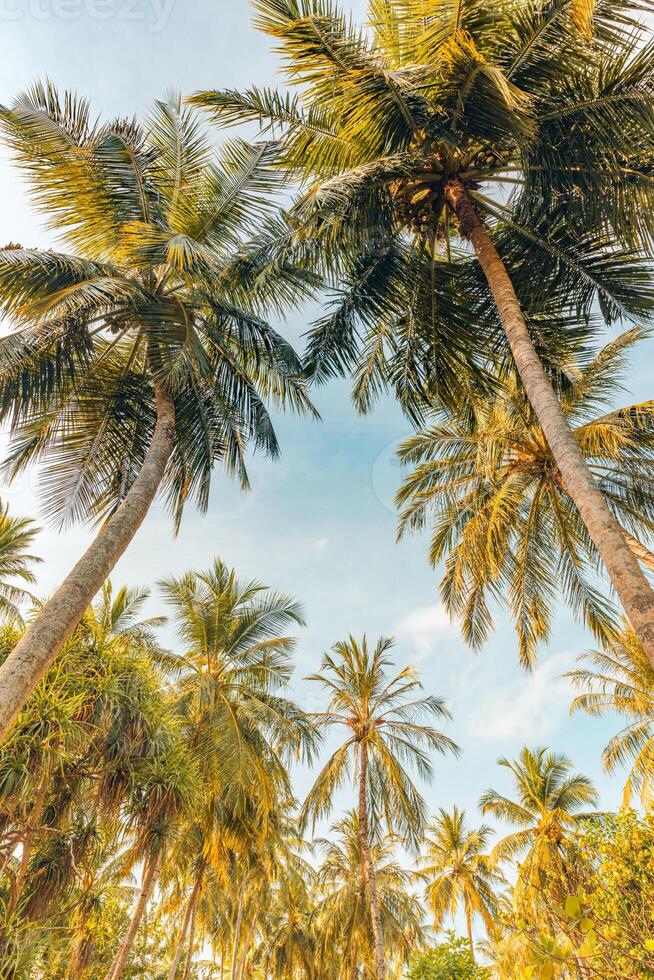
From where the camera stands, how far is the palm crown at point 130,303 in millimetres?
6199

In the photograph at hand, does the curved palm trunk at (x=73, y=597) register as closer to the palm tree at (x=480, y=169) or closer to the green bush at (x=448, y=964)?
the palm tree at (x=480, y=169)

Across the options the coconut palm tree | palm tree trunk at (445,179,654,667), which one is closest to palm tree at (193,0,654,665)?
palm tree trunk at (445,179,654,667)

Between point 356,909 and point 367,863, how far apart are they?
18.1 feet

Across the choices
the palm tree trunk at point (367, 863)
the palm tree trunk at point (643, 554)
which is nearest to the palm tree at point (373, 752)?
the palm tree trunk at point (367, 863)

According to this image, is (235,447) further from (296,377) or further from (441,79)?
(441,79)

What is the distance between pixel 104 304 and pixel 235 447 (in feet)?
10.7

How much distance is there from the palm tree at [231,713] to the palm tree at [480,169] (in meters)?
9.02

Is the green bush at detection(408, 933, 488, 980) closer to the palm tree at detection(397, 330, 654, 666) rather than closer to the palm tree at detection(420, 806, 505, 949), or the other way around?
the palm tree at detection(397, 330, 654, 666)

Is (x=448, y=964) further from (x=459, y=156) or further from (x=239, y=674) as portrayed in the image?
(x=459, y=156)

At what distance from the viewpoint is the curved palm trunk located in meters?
3.94

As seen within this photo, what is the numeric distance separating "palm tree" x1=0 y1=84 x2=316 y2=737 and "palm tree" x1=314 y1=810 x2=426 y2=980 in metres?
14.4

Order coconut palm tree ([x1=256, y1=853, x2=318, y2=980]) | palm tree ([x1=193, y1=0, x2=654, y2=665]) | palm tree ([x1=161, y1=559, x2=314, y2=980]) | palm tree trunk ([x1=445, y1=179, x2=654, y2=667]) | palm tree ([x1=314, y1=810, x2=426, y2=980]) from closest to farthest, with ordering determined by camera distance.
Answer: palm tree trunk ([x1=445, y1=179, x2=654, y2=667]) < palm tree ([x1=193, y1=0, x2=654, y2=665]) < palm tree ([x1=161, y1=559, x2=314, y2=980]) < palm tree ([x1=314, y1=810, x2=426, y2=980]) < coconut palm tree ([x1=256, y1=853, x2=318, y2=980])

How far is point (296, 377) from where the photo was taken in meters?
8.38

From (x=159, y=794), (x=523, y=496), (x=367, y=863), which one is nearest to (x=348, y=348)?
(x=523, y=496)
